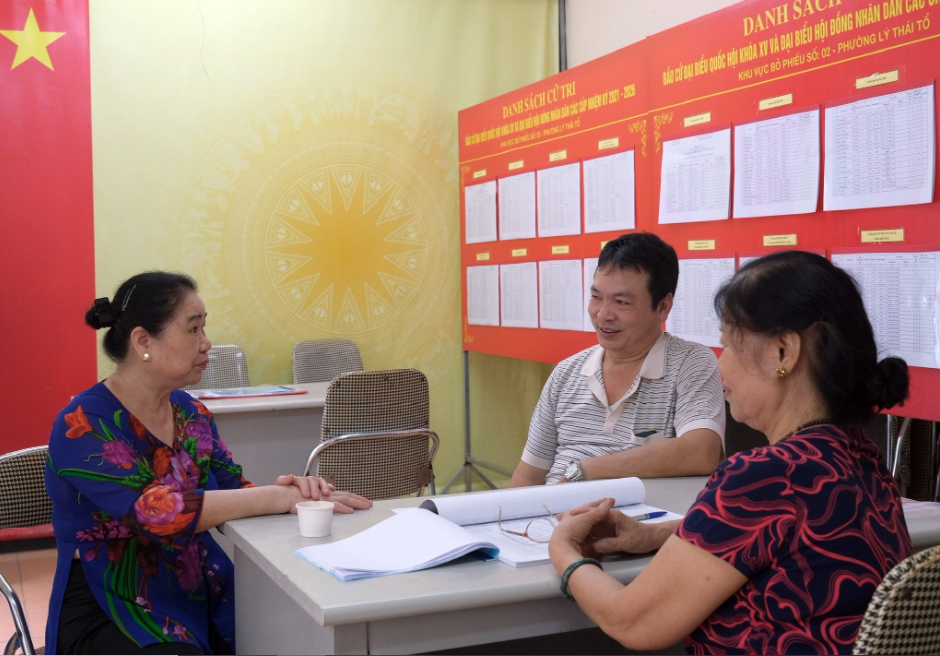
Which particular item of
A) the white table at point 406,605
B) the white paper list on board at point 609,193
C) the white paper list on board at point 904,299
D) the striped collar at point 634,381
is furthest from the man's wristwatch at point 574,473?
the white paper list on board at point 609,193

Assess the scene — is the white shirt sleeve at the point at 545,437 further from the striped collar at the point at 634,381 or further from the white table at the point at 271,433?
the white table at the point at 271,433

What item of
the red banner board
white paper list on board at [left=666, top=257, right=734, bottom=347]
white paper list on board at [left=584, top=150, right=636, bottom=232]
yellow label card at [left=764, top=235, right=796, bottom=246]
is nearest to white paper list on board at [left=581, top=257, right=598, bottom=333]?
the red banner board

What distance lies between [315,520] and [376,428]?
1783 millimetres

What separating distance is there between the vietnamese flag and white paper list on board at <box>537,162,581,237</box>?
8.30 ft

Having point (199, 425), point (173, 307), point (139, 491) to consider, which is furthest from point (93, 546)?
point (173, 307)

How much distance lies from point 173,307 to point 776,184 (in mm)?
2187

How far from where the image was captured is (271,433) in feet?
13.1

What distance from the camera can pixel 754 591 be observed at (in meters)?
1.22

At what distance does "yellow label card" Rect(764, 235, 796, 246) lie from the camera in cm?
317

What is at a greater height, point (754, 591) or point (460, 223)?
point (460, 223)

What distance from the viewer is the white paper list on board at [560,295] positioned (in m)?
4.58

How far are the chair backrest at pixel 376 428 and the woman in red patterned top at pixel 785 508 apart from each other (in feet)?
6.61

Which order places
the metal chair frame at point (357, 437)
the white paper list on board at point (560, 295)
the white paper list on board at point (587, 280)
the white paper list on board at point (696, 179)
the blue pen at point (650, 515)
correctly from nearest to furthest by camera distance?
Result: the blue pen at point (650, 515) < the metal chair frame at point (357, 437) < the white paper list on board at point (696, 179) < the white paper list on board at point (587, 280) < the white paper list on board at point (560, 295)

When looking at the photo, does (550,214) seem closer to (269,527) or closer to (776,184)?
(776,184)
